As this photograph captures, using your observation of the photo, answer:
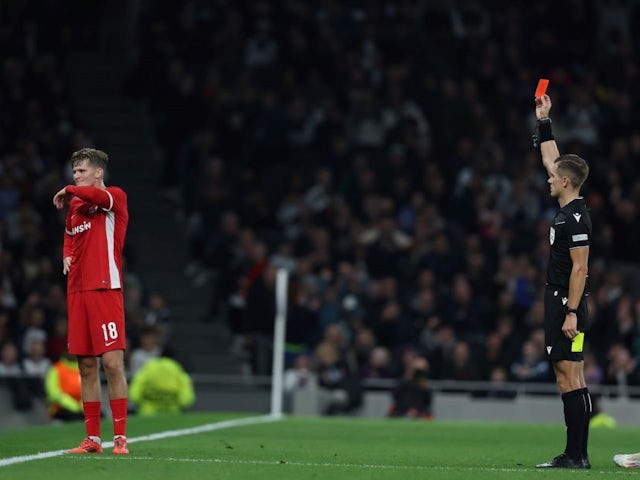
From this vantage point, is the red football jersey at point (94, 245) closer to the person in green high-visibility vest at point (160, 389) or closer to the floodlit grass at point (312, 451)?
the floodlit grass at point (312, 451)

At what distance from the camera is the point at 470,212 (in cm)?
2559

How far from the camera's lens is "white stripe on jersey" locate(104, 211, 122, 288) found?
36.4 feet

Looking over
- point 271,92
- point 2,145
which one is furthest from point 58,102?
point 271,92

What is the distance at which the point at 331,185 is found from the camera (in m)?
25.8

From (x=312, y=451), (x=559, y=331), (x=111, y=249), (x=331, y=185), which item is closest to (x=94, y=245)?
(x=111, y=249)

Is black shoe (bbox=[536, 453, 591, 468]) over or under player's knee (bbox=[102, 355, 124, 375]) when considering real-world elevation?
under

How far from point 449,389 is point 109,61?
1089 centimetres

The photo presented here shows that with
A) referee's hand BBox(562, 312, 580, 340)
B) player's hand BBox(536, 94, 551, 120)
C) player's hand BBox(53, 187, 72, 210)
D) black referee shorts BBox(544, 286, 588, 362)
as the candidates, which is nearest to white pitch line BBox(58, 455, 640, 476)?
black referee shorts BBox(544, 286, 588, 362)

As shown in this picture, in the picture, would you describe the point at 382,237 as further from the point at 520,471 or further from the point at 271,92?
the point at 520,471

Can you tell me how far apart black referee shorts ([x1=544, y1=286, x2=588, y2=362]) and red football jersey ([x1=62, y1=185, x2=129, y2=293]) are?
3.01m

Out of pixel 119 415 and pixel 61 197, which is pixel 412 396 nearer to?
pixel 119 415

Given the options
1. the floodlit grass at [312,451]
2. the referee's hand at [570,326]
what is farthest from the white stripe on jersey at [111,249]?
the referee's hand at [570,326]

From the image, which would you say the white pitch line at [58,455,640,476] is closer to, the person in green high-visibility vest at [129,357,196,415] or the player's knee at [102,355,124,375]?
the player's knee at [102,355,124,375]

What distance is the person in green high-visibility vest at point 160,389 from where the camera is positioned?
19.4 m
